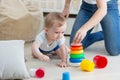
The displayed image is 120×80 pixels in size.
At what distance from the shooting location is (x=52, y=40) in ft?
6.19

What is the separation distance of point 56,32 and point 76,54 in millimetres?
177

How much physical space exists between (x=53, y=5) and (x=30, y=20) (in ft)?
1.11

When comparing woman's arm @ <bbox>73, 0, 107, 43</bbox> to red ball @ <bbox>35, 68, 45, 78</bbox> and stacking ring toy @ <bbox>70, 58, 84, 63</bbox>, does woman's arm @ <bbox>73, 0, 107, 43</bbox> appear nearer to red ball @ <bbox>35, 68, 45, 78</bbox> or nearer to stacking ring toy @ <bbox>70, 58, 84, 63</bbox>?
stacking ring toy @ <bbox>70, 58, 84, 63</bbox>

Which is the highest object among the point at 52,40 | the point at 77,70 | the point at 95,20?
the point at 95,20

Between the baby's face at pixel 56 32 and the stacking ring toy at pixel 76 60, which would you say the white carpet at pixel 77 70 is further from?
the baby's face at pixel 56 32

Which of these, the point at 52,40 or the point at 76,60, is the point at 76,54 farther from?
Result: the point at 52,40

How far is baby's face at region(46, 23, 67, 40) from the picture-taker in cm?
174

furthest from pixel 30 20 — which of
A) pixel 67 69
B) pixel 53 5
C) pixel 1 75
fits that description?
pixel 1 75

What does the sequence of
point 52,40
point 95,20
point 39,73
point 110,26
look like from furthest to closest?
point 110,26 → point 52,40 → point 95,20 → point 39,73

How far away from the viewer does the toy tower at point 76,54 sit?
1.75 meters

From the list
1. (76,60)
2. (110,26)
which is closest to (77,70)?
(76,60)

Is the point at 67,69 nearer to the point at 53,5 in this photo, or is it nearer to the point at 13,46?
the point at 13,46

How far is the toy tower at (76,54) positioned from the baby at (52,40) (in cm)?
6

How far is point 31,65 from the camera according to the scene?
185 centimetres
